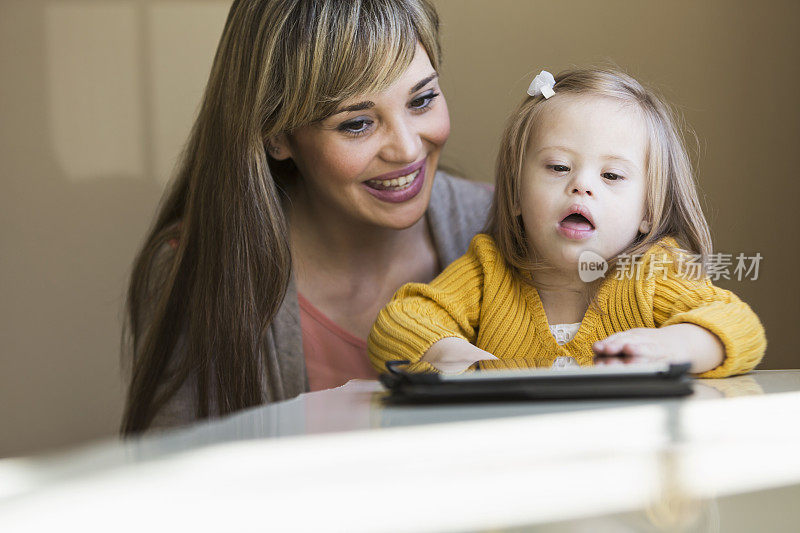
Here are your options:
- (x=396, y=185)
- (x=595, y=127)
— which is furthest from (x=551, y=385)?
(x=396, y=185)

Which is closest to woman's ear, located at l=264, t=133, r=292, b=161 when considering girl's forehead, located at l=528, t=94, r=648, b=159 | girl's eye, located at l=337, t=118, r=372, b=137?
girl's eye, located at l=337, t=118, r=372, b=137

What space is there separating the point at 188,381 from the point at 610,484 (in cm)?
105

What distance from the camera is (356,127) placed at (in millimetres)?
1353

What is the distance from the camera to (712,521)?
55cm

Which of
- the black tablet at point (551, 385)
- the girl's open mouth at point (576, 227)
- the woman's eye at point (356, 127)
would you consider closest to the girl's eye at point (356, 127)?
the woman's eye at point (356, 127)

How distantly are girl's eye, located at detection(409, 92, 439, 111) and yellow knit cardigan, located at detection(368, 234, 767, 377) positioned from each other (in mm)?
270

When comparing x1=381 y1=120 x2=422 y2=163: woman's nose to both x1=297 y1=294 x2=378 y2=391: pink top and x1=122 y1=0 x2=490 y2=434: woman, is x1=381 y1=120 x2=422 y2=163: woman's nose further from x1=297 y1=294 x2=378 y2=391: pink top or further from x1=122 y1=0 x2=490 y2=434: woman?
x1=297 y1=294 x2=378 y2=391: pink top

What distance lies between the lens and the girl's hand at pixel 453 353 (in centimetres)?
108

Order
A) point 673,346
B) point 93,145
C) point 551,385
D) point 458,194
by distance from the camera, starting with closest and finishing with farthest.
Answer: point 551,385 → point 673,346 → point 458,194 → point 93,145

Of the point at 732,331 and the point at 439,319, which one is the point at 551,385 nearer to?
the point at 732,331

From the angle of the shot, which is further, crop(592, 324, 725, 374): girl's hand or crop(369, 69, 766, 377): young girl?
crop(369, 69, 766, 377): young girl

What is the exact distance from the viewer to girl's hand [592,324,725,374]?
88 centimetres

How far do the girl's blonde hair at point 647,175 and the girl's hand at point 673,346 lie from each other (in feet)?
0.62

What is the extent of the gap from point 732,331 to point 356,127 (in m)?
0.69
